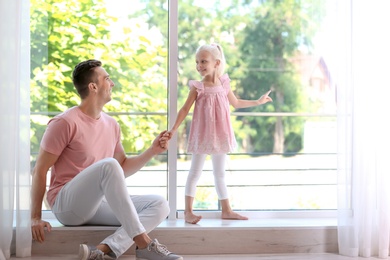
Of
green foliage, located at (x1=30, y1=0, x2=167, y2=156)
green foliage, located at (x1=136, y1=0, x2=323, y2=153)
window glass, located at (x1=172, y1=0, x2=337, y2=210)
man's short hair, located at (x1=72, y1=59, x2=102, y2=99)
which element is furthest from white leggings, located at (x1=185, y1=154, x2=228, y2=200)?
man's short hair, located at (x1=72, y1=59, x2=102, y2=99)

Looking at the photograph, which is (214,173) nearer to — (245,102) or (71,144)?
(245,102)

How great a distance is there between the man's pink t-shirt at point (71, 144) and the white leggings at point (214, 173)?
20.6 inches

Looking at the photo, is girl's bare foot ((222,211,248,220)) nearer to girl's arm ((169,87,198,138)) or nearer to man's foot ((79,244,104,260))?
girl's arm ((169,87,198,138))

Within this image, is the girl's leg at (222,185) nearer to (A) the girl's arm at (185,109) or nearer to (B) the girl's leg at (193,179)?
(B) the girl's leg at (193,179)

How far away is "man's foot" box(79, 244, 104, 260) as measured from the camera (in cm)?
335

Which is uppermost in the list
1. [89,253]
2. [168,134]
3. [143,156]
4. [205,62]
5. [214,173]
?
[205,62]

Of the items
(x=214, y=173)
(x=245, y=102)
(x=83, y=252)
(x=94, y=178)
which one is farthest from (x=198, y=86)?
(x=83, y=252)

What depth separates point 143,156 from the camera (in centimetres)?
374

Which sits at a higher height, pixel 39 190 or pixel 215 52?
pixel 215 52

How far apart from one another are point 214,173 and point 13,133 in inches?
43.7

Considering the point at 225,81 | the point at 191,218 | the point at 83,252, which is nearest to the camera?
the point at 83,252

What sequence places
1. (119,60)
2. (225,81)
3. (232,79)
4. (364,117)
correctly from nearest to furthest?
(364,117) → (225,81) → (119,60) → (232,79)

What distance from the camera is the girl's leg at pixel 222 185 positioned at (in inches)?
157

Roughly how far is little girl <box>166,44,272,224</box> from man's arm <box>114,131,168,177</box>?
0.51 feet
